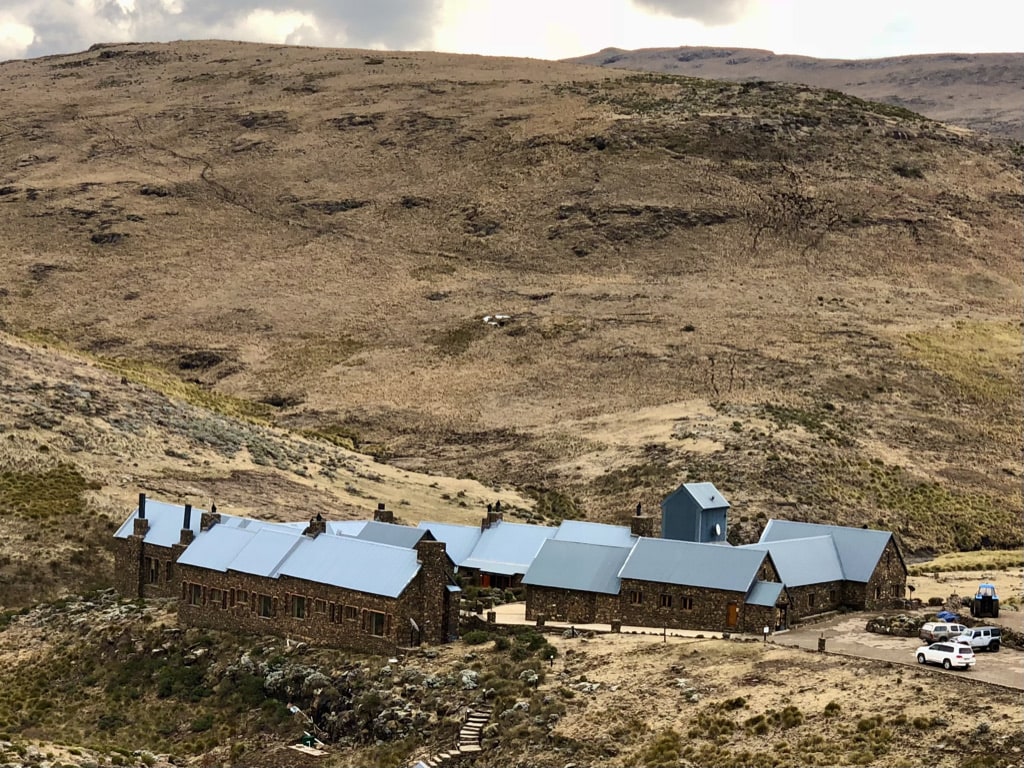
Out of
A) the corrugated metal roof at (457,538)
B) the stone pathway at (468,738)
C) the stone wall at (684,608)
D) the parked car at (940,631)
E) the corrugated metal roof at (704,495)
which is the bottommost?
the stone pathway at (468,738)

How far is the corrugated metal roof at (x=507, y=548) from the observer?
60.5m

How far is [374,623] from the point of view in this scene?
1865 inches

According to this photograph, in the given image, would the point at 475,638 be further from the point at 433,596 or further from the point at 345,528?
the point at 345,528

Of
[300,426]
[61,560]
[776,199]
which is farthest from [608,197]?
[61,560]

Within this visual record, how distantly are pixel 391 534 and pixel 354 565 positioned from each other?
8238 millimetres

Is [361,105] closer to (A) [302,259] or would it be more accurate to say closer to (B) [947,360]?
(A) [302,259]

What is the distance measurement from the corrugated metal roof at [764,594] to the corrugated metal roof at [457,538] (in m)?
15.2

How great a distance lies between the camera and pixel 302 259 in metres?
147

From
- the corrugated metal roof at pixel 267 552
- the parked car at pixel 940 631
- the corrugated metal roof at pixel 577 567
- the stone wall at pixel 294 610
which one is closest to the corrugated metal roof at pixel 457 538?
the corrugated metal roof at pixel 577 567

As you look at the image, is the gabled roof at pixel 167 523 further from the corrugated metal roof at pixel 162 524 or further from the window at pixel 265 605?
the window at pixel 265 605

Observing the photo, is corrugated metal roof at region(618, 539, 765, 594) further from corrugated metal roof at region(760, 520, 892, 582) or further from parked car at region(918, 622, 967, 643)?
corrugated metal roof at region(760, 520, 892, 582)

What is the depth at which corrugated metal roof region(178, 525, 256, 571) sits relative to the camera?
172 feet

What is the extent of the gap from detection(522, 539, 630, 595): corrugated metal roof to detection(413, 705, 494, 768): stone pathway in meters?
10.2

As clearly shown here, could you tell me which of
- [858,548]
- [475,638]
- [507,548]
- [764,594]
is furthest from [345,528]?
[858,548]
